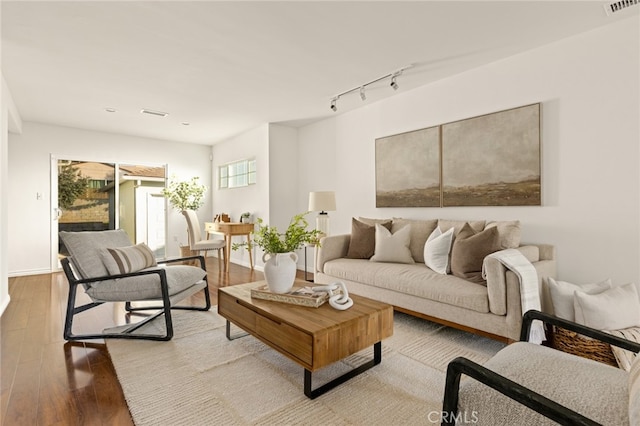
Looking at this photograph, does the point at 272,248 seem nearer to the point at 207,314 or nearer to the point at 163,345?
the point at 163,345

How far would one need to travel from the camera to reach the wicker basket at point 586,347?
2.01 meters

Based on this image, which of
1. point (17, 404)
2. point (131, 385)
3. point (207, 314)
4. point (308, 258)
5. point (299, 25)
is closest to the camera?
point (17, 404)

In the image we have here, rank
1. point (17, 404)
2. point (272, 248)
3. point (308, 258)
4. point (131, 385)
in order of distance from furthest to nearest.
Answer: point (308, 258), point (272, 248), point (131, 385), point (17, 404)

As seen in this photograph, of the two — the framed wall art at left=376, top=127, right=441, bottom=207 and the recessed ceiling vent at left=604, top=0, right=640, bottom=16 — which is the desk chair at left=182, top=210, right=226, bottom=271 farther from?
the recessed ceiling vent at left=604, top=0, right=640, bottom=16

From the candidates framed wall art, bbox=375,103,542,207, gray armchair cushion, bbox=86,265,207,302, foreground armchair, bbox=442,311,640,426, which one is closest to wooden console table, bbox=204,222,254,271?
framed wall art, bbox=375,103,542,207

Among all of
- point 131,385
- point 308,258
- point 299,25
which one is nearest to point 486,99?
point 299,25

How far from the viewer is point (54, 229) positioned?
209 inches

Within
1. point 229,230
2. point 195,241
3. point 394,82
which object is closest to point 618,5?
point 394,82

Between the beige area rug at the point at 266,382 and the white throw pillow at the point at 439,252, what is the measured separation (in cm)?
53

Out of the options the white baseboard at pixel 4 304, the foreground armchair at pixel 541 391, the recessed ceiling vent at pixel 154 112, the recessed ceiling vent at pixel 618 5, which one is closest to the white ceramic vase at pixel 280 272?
the foreground armchair at pixel 541 391

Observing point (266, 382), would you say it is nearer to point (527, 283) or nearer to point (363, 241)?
point (527, 283)

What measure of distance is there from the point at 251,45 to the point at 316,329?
237cm

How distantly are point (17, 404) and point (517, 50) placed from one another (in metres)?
4.34

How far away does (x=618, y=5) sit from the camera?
7.32 ft
